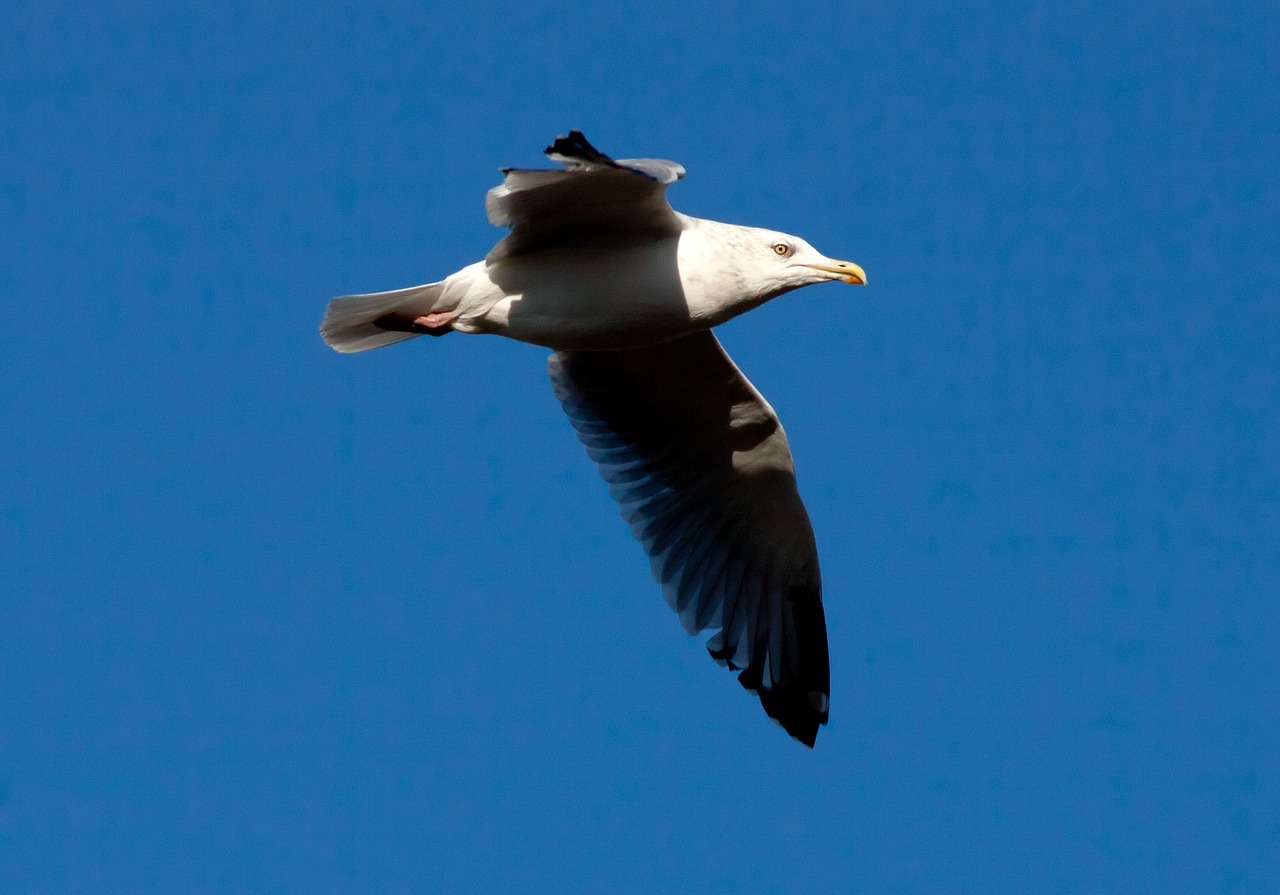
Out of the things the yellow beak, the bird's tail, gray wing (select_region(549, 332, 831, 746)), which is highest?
the bird's tail

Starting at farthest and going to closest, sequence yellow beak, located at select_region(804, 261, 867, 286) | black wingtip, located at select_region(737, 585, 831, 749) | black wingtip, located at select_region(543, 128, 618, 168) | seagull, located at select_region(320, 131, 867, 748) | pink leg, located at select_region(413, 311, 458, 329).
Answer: black wingtip, located at select_region(737, 585, 831, 749) → pink leg, located at select_region(413, 311, 458, 329) → yellow beak, located at select_region(804, 261, 867, 286) → seagull, located at select_region(320, 131, 867, 748) → black wingtip, located at select_region(543, 128, 618, 168)

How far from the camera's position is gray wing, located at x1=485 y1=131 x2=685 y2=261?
682 centimetres

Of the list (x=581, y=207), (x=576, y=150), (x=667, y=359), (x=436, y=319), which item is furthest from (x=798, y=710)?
(x=576, y=150)

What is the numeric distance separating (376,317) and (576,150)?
1888 mm

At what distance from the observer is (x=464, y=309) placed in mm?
7438

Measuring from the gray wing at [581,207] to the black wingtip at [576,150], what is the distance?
0.24m

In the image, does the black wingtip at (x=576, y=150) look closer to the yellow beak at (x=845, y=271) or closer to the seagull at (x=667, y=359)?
the seagull at (x=667, y=359)

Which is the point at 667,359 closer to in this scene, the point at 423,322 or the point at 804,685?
the point at 423,322

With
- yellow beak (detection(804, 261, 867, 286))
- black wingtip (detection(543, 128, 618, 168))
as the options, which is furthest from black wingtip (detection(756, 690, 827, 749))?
black wingtip (detection(543, 128, 618, 168))

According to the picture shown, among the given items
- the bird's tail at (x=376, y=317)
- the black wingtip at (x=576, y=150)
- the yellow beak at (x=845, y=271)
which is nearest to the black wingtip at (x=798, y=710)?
the yellow beak at (x=845, y=271)

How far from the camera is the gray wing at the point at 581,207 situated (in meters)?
6.82

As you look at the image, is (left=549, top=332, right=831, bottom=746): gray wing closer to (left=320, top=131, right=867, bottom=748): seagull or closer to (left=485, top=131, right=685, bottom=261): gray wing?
(left=320, top=131, right=867, bottom=748): seagull

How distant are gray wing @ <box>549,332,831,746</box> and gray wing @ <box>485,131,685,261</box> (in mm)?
1263

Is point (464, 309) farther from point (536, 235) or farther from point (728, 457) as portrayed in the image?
point (728, 457)
